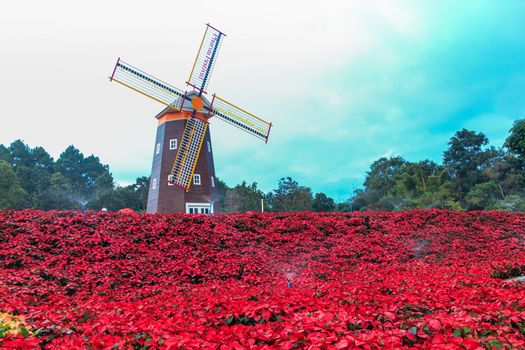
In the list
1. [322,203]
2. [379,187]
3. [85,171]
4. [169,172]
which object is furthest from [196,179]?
[85,171]

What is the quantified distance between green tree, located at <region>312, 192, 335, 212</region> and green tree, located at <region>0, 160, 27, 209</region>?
103 feet

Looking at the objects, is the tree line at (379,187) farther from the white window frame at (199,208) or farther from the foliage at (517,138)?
the white window frame at (199,208)

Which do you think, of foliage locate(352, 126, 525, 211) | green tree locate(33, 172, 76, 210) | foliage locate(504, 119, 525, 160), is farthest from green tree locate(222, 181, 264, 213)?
foliage locate(504, 119, 525, 160)

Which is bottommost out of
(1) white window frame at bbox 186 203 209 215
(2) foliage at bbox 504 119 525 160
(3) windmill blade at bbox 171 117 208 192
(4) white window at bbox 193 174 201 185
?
(1) white window frame at bbox 186 203 209 215

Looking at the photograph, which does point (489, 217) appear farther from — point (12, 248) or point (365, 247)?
point (12, 248)

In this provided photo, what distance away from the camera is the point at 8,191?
40.2 metres

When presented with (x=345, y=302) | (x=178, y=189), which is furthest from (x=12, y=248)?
(x=178, y=189)

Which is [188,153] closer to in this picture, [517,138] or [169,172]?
[169,172]

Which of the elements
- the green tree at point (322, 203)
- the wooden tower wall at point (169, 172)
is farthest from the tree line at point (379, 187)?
the wooden tower wall at point (169, 172)

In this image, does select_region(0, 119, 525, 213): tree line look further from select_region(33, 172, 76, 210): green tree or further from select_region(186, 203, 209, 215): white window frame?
select_region(186, 203, 209, 215): white window frame

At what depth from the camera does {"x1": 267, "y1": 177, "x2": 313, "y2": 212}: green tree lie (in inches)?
1812

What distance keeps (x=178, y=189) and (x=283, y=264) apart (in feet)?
38.9

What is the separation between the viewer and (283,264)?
10.2 meters

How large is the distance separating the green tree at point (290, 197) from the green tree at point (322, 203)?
0.96 metres
